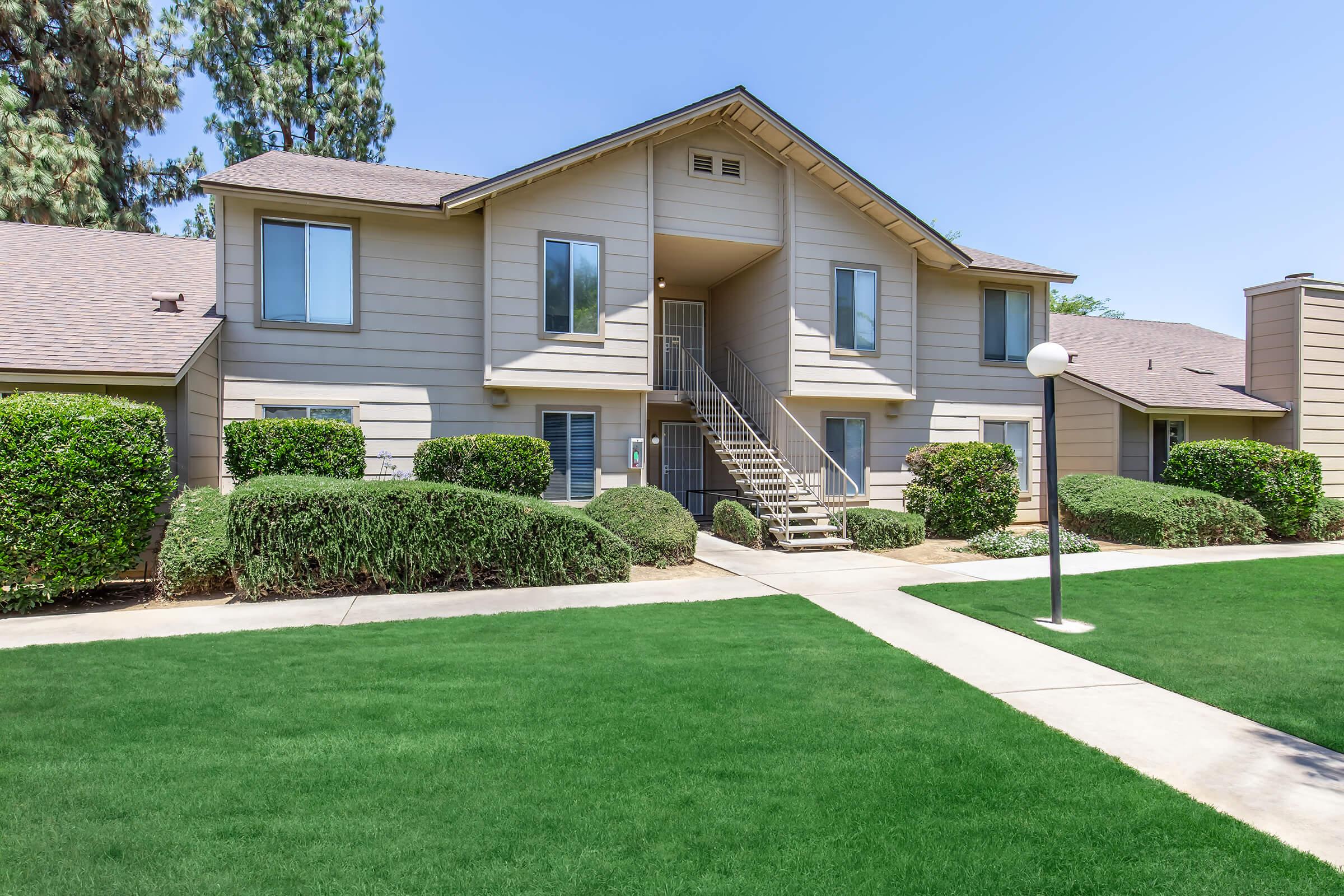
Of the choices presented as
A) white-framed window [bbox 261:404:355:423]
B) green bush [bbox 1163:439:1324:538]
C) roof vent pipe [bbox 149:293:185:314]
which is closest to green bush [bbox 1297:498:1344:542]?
green bush [bbox 1163:439:1324:538]

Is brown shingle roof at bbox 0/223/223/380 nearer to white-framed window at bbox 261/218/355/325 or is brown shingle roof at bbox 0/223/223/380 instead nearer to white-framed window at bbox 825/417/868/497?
white-framed window at bbox 261/218/355/325

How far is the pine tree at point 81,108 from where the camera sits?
18.4 meters

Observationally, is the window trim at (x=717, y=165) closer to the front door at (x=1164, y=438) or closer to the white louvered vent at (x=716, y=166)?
the white louvered vent at (x=716, y=166)

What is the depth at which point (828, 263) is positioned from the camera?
13898 mm

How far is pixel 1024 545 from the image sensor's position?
11.6m

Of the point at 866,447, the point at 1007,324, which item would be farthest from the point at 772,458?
the point at 1007,324

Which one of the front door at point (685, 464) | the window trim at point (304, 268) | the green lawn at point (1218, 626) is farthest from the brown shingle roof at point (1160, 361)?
the window trim at point (304, 268)

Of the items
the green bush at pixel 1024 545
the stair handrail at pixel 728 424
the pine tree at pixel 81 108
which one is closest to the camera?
the green bush at pixel 1024 545

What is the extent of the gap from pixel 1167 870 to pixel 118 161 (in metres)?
28.6

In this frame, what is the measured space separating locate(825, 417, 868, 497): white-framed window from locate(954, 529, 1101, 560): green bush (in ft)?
8.98

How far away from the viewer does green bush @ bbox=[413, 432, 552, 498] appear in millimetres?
10750

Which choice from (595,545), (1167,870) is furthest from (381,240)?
(1167,870)

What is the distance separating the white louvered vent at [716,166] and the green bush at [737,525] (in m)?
5.94

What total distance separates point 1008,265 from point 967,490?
513 cm
